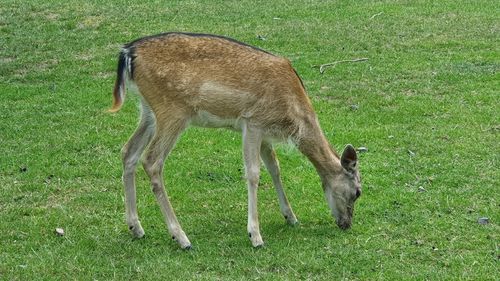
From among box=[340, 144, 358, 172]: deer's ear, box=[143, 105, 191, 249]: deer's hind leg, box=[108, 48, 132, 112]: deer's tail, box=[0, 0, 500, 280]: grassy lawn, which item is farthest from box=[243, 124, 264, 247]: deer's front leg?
box=[108, 48, 132, 112]: deer's tail

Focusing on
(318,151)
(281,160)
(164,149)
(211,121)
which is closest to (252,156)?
(211,121)

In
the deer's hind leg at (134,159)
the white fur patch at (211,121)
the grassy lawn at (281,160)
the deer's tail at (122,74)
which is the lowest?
the grassy lawn at (281,160)

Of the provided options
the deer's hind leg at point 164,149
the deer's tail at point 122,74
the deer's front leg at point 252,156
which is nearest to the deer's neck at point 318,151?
the deer's front leg at point 252,156

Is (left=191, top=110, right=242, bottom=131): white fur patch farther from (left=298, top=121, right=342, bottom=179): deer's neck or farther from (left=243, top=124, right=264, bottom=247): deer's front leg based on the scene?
(left=298, top=121, right=342, bottom=179): deer's neck

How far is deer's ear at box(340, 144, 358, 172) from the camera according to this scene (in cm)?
702

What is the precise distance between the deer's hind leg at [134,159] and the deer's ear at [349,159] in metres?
1.61

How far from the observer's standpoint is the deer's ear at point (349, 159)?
23.0 ft

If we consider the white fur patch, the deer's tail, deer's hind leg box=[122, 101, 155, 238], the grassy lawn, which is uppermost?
the deer's tail

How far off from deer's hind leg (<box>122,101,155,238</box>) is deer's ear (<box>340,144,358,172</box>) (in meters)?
1.61

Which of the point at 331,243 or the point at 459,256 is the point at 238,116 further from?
the point at 459,256

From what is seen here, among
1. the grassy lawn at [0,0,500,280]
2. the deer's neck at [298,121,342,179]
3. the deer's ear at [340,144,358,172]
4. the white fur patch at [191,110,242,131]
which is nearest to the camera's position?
the grassy lawn at [0,0,500,280]

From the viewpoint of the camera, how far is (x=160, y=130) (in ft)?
22.2

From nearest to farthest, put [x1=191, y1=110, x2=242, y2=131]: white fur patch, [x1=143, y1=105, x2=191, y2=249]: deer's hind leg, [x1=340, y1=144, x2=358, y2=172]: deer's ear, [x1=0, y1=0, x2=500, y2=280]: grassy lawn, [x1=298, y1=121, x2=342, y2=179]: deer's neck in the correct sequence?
1. [x1=0, y1=0, x2=500, y2=280]: grassy lawn
2. [x1=143, y1=105, x2=191, y2=249]: deer's hind leg
3. [x1=191, y1=110, x2=242, y2=131]: white fur patch
4. [x1=340, y1=144, x2=358, y2=172]: deer's ear
5. [x1=298, y1=121, x2=342, y2=179]: deer's neck

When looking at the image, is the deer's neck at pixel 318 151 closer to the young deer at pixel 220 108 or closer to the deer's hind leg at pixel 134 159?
the young deer at pixel 220 108
